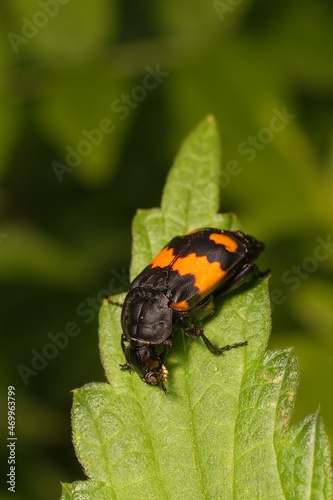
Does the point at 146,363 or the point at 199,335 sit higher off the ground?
the point at 199,335

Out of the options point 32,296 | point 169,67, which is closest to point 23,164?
point 32,296
